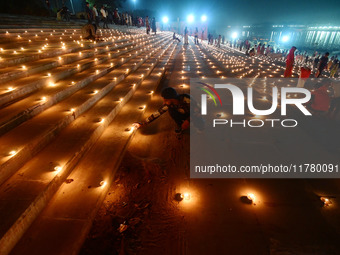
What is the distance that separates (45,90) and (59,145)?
8.06 feet

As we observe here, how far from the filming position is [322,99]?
5430mm

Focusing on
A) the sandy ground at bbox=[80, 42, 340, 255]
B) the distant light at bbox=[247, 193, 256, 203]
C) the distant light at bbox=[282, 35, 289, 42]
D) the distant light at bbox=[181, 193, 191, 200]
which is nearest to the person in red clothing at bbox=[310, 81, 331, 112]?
the sandy ground at bbox=[80, 42, 340, 255]

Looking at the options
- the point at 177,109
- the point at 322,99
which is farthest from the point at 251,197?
the point at 322,99

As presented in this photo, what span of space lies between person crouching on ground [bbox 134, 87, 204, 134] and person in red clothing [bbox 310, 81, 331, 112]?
12.7 feet

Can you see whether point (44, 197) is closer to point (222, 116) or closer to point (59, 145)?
point (59, 145)

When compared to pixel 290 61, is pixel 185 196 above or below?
below

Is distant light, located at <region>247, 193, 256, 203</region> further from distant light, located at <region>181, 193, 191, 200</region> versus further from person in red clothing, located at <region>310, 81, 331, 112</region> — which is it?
person in red clothing, located at <region>310, 81, 331, 112</region>

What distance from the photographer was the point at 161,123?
5449 mm

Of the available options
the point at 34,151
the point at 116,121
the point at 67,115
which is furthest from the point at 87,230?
the point at 116,121

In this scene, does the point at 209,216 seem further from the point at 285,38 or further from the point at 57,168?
the point at 285,38

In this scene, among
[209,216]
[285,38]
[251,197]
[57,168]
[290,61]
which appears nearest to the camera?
[209,216]

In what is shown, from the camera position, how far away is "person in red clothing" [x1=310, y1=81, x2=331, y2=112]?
17.4 feet

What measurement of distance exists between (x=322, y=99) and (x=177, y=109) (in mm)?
4574

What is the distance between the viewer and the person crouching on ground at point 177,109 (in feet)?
13.5
